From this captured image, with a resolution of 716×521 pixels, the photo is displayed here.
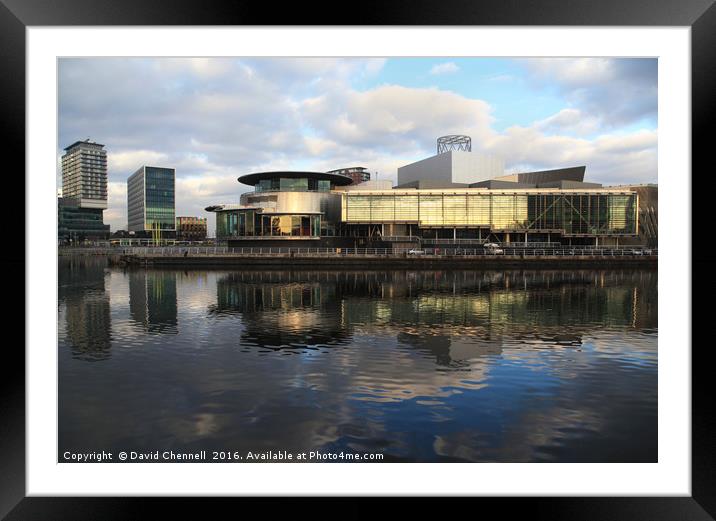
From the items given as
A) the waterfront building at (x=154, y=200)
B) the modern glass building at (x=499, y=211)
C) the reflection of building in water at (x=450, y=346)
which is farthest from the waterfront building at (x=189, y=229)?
the reflection of building in water at (x=450, y=346)

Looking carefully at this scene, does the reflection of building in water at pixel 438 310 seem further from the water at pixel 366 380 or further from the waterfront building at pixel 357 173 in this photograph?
the waterfront building at pixel 357 173

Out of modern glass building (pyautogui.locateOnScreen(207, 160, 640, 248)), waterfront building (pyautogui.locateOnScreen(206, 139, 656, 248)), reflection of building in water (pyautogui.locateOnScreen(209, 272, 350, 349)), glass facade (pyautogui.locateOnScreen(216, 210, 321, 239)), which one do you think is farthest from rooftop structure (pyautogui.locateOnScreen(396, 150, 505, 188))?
reflection of building in water (pyautogui.locateOnScreen(209, 272, 350, 349))

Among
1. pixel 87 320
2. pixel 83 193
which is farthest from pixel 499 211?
pixel 83 193

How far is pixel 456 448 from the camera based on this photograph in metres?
8.15

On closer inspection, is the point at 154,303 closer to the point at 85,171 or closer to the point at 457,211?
the point at 457,211

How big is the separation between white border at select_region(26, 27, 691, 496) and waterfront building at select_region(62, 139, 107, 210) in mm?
164438

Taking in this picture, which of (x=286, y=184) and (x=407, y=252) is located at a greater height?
(x=286, y=184)

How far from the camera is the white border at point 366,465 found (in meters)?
5.09

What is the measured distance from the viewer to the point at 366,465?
5301 millimetres

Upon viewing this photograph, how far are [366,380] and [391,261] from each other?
4864 centimetres
